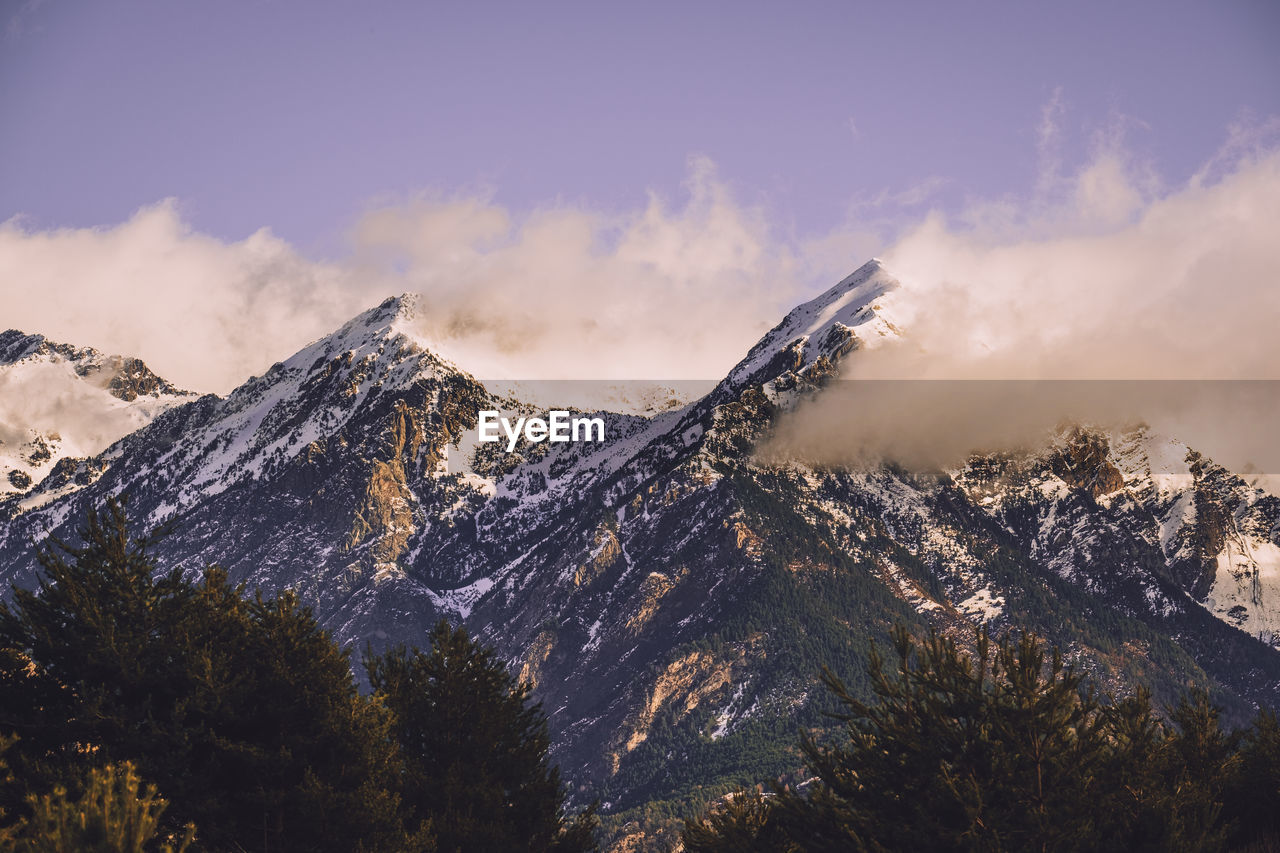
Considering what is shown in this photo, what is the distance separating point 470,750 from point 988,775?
28.8 metres

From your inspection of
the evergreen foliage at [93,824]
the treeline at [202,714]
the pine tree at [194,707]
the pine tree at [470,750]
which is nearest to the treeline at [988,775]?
the pine tree at [470,750]

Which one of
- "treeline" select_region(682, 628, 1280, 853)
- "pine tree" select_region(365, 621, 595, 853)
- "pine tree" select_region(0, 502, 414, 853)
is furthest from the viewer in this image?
"pine tree" select_region(365, 621, 595, 853)

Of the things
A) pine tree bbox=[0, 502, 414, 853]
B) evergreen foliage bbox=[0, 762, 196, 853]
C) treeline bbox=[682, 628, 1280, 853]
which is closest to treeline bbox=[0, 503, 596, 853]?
pine tree bbox=[0, 502, 414, 853]

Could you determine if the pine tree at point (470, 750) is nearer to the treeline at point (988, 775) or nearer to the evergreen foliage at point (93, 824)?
the treeline at point (988, 775)

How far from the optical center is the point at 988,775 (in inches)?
1612

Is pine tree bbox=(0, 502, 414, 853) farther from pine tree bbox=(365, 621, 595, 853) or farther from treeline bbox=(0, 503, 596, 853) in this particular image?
pine tree bbox=(365, 621, 595, 853)

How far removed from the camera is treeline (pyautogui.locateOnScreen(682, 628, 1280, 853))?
1570 inches

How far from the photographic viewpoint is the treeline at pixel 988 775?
39.9 metres

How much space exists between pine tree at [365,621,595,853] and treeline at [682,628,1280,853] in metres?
15.7

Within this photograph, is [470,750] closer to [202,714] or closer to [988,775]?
[202,714]

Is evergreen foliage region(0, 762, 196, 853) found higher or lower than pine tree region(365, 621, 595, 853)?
higher

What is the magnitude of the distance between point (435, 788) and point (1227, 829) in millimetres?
34721

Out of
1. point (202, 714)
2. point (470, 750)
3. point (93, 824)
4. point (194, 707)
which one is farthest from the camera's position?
point (470, 750)

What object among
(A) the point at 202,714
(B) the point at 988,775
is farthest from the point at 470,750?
(B) the point at 988,775
